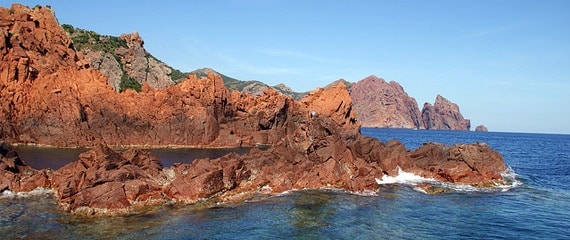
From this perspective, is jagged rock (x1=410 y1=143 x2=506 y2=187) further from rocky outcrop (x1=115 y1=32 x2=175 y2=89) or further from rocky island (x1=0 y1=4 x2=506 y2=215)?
rocky outcrop (x1=115 y1=32 x2=175 y2=89)

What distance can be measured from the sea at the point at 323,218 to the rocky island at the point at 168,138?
2319mm

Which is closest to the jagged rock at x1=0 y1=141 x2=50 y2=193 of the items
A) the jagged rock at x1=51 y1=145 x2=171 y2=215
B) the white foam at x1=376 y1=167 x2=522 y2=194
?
the jagged rock at x1=51 y1=145 x2=171 y2=215

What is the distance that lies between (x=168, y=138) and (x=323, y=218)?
62.1 m

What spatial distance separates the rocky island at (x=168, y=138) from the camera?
33.8 metres

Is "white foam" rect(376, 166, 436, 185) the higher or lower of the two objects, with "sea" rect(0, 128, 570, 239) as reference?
higher

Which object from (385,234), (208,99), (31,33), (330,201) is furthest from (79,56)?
(385,234)

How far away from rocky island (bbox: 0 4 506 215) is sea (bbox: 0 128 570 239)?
2.32 metres

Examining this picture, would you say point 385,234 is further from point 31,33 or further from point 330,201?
point 31,33

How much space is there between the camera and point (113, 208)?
29.2 m

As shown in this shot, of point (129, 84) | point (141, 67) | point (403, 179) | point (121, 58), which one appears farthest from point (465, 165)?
point (121, 58)

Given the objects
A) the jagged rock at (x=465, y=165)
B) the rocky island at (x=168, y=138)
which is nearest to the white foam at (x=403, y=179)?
the rocky island at (x=168, y=138)

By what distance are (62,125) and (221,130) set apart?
1245 inches

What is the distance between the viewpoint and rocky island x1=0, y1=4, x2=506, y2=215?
111 feet

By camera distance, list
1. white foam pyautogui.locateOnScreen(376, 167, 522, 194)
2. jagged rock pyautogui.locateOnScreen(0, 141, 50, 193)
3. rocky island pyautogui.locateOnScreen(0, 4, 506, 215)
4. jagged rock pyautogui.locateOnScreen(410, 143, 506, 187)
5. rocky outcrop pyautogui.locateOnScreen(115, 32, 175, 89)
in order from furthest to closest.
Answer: rocky outcrop pyautogui.locateOnScreen(115, 32, 175, 89)
jagged rock pyautogui.locateOnScreen(410, 143, 506, 187)
white foam pyautogui.locateOnScreen(376, 167, 522, 194)
jagged rock pyautogui.locateOnScreen(0, 141, 50, 193)
rocky island pyautogui.locateOnScreen(0, 4, 506, 215)
